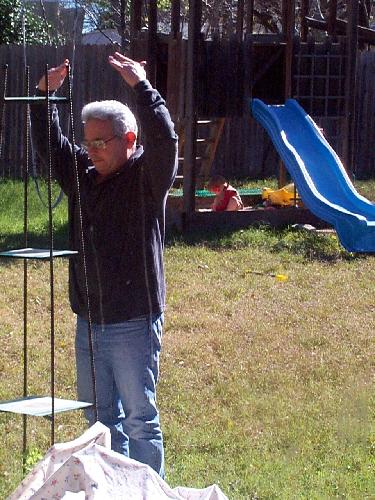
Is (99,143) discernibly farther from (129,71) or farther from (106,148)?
(129,71)

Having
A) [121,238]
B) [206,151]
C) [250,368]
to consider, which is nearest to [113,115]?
[121,238]

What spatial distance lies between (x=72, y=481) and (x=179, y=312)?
5594 mm

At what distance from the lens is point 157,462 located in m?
4.39

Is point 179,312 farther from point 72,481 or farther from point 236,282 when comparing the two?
point 72,481

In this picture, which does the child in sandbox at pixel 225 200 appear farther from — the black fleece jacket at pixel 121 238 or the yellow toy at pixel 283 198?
the black fleece jacket at pixel 121 238

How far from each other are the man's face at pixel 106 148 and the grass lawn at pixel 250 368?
4.18ft

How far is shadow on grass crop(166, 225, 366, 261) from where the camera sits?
427 inches

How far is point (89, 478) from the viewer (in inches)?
106

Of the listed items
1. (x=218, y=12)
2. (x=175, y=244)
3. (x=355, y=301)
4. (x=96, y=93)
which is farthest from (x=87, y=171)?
(x=218, y=12)

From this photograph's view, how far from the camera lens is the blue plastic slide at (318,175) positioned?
11180 mm

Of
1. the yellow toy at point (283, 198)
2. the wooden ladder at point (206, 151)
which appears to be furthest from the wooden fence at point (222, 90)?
the yellow toy at point (283, 198)

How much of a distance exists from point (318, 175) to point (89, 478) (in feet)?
33.9

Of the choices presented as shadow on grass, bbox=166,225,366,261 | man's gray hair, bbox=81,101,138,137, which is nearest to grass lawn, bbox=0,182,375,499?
shadow on grass, bbox=166,225,366,261

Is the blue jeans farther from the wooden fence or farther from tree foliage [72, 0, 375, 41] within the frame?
tree foliage [72, 0, 375, 41]
